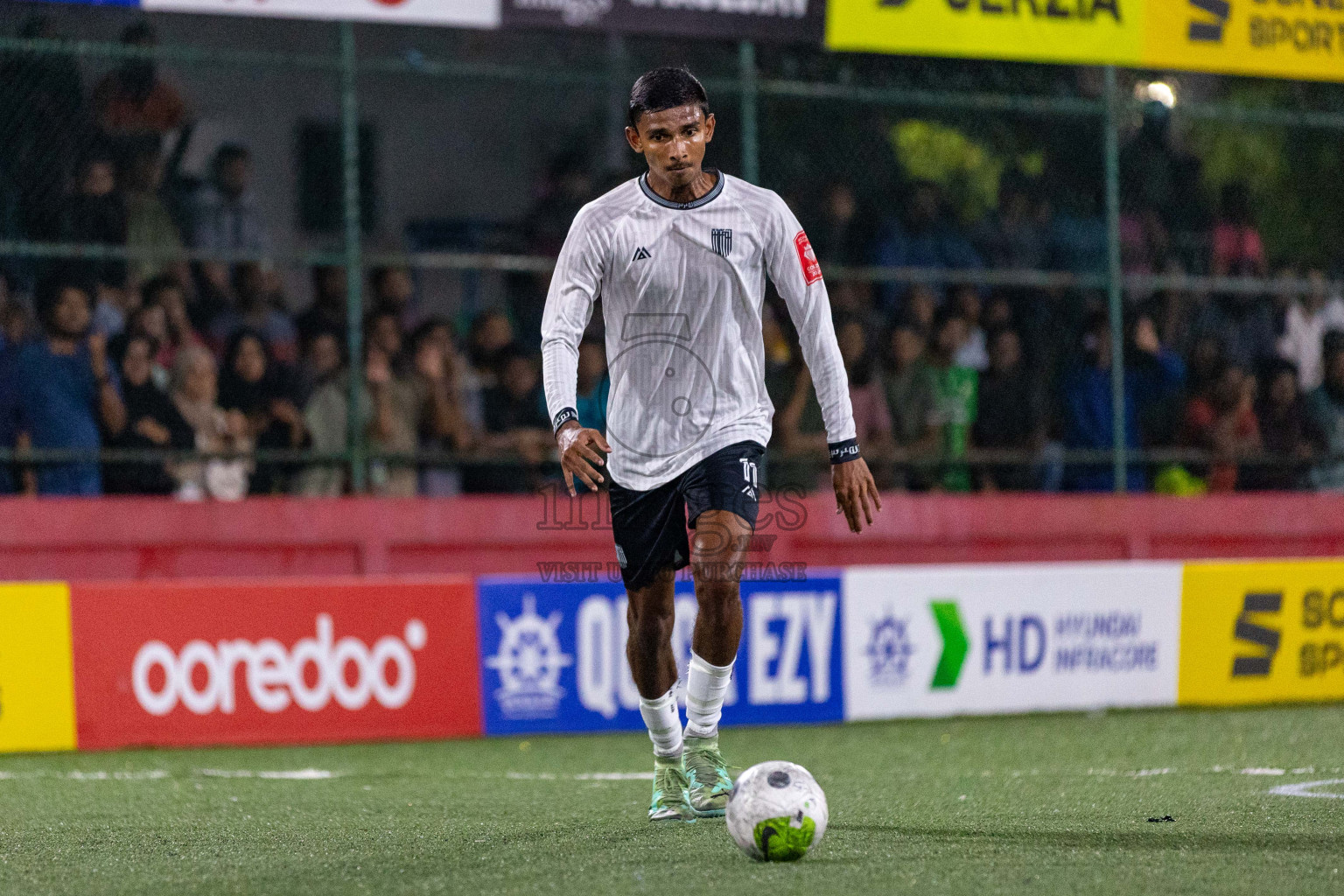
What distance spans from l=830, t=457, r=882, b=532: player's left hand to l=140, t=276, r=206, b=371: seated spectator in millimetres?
5427

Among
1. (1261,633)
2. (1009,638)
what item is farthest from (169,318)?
(1261,633)

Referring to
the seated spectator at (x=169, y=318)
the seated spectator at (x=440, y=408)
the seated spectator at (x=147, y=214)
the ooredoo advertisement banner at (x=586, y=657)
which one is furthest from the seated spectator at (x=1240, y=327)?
the seated spectator at (x=147, y=214)

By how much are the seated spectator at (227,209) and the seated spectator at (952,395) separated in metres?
4.29

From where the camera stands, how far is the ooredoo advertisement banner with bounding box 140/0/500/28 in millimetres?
9086

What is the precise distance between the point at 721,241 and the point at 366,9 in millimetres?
4633

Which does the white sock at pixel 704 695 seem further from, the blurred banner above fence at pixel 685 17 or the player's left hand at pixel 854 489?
the blurred banner above fence at pixel 685 17

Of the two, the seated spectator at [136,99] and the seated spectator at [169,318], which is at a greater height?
the seated spectator at [136,99]

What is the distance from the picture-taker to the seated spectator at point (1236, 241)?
11.8 m

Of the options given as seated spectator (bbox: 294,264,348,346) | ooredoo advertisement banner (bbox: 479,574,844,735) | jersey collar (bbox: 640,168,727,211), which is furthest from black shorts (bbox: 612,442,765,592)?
seated spectator (bbox: 294,264,348,346)

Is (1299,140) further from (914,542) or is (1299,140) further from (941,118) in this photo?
(914,542)

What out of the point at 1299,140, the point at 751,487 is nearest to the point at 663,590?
the point at 751,487

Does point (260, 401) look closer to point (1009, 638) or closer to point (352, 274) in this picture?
point (352, 274)

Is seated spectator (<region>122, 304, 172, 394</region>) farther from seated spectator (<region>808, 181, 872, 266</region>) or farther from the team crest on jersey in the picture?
the team crest on jersey

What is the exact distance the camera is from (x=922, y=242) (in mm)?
11289
